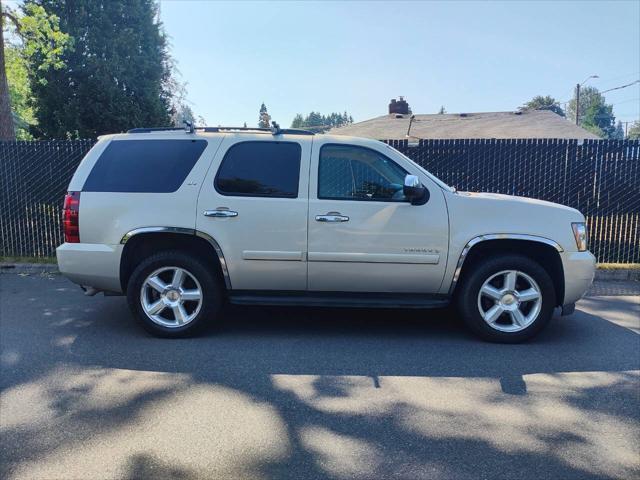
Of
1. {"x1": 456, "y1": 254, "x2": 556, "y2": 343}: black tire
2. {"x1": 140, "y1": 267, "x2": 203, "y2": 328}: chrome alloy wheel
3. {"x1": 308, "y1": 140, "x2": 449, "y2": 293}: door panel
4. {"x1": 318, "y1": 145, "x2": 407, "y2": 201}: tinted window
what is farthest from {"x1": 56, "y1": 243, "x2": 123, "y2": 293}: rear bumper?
{"x1": 456, "y1": 254, "x2": 556, "y2": 343}: black tire

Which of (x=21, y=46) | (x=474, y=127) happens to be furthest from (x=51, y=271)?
(x=474, y=127)

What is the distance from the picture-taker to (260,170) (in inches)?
206

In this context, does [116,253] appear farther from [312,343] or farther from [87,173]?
[312,343]

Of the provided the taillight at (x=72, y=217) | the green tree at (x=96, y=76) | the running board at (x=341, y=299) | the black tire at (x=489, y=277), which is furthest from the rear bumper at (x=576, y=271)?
the green tree at (x=96, y=76)

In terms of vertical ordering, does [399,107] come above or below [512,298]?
above

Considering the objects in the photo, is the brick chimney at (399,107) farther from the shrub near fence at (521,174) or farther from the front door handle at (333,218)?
the front door handle at (333,218)

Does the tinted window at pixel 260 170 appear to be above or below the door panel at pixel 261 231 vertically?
above

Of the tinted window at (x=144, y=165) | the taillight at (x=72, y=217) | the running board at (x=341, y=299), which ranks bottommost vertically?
the running board at (x=341, y=299)

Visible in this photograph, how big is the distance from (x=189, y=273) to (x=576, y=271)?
374 centimetres

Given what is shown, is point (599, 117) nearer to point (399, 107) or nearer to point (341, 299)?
point (399, 107)

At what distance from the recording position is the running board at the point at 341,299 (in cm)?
514

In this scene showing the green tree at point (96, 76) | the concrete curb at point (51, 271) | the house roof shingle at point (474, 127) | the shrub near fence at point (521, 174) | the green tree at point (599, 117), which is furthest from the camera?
the green tree at point (599, 117)

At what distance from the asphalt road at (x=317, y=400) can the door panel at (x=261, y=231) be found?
29.2 inches

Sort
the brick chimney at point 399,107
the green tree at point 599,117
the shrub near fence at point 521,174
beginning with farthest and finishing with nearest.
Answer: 1. the green tree at point 599,117
2. the brick chimney at point 399,107
3. the shrub near fence at point 521,174
